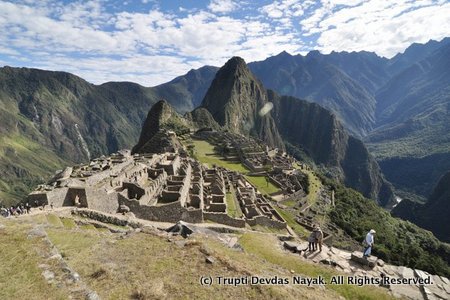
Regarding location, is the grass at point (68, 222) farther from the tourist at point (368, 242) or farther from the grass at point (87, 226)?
the tourist at point (368, 242)

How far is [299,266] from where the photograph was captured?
57.5 feet

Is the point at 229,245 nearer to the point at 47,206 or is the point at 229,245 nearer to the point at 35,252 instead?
the point at 35,252

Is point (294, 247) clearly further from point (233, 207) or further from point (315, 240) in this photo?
point (233, 207)

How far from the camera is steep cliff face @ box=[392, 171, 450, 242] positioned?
527 ft

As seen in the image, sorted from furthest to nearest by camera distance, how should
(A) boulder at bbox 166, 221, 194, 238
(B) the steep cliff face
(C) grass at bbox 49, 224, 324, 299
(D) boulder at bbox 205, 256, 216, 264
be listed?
(B) the steep cliff face < (A) boulder at bbox 166, 221, 194, 238 < (D) boulder at bbox 205, 256, 216, 264 < (C) grass at bbox 49, 224, 324, 299

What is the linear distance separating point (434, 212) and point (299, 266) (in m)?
186

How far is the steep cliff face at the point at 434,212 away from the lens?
16050 centimetres

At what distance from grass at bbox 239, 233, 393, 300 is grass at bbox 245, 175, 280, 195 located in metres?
52.3

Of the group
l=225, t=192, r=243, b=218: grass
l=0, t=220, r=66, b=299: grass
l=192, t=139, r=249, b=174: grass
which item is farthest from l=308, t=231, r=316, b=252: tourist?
l=192, t=139, r=249, b=174: grass

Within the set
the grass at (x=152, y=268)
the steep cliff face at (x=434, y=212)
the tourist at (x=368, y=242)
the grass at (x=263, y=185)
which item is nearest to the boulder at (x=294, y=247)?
the tourist at (x=368, y=242)

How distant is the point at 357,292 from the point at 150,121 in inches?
6911

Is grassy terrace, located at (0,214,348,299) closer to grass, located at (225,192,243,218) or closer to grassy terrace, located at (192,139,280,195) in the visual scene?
grass, located at (225,192,243,218)

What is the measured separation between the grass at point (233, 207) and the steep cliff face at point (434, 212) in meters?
138

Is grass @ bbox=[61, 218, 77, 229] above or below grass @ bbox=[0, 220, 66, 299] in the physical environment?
below
